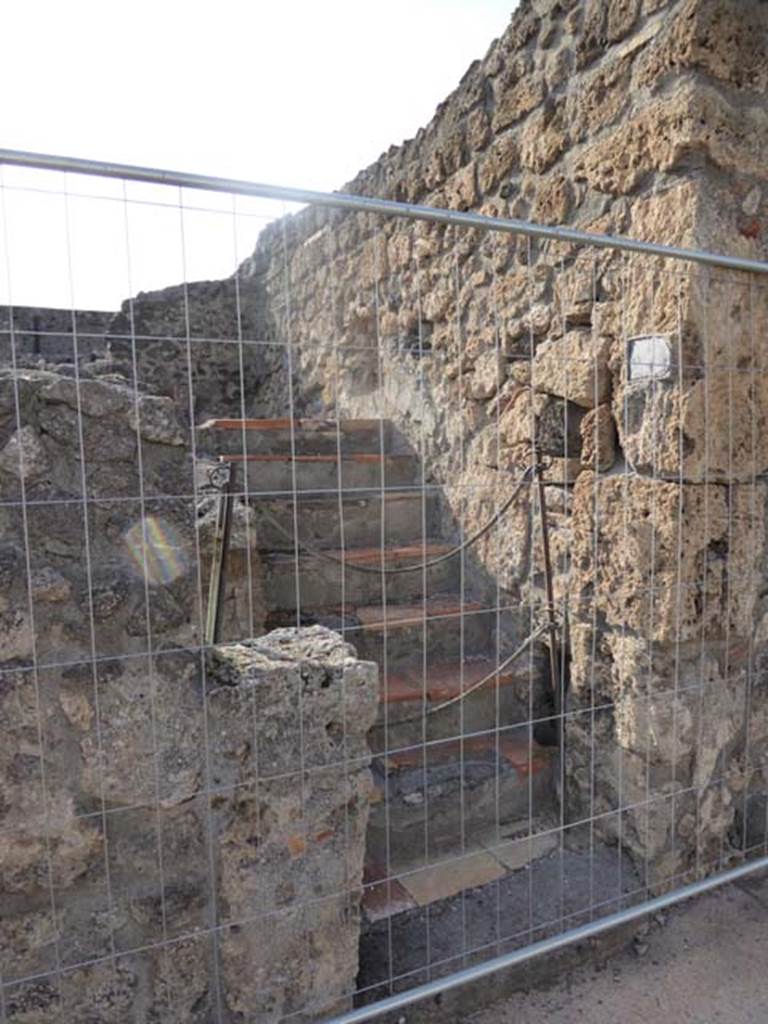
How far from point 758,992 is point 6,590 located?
7.02 feet

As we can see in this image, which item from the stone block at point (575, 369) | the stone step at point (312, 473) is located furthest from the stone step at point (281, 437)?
the stone block at point (575, 369)

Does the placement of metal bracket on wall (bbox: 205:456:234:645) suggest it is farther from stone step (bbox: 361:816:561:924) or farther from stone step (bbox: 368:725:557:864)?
stone step (bbox: 361:816:561:924)

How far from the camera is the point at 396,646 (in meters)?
3.07

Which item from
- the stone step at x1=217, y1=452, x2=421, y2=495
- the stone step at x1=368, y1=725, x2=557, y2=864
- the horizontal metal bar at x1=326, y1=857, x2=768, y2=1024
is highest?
the stone step at x1=217, y1=452, x2=421, y2=495

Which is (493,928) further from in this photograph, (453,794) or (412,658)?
(412,658)

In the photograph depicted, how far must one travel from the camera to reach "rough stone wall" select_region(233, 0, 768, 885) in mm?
2234

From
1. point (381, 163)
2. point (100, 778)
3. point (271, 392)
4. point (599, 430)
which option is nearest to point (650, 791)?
point (599, 430)

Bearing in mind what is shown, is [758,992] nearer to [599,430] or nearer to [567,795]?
[567,795]

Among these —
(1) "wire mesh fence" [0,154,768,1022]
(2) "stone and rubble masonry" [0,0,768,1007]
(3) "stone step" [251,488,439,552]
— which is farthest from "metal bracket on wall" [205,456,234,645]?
(3) "stone step" [251,488,439,552]

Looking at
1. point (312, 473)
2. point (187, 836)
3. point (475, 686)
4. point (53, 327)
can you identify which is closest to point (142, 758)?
point (187, 836)

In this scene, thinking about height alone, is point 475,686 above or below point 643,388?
below

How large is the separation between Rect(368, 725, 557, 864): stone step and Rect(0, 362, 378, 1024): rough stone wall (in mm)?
649

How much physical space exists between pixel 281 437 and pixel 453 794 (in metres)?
2.03

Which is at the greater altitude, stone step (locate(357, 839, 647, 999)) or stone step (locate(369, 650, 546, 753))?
stone step (locate(369, 650, 546, 753))
